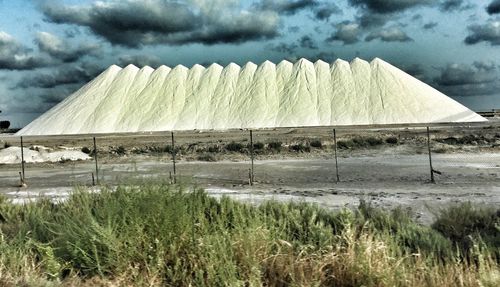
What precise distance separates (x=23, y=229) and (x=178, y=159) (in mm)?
18421

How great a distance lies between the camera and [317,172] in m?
19.5

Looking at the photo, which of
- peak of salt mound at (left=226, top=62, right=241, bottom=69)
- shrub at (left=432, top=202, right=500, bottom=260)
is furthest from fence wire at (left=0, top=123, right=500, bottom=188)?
peak of salt mound at (left=226, top=62, right=241, bottom=69)

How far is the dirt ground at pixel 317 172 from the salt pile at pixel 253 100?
1067 inches

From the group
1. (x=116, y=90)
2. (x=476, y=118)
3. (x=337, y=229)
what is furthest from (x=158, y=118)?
(x=337, y=229)

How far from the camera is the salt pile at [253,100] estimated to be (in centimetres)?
6038

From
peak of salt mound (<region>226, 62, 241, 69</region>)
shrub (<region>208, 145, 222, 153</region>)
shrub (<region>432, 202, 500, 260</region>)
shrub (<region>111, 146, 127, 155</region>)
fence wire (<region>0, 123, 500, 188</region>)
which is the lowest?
shrub (<region>432, 202, 500, 260</region>)

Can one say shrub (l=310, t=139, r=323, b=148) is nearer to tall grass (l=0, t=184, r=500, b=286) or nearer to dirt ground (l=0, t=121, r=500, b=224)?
dirt ground (l=0, t=121, r=500, b=224)

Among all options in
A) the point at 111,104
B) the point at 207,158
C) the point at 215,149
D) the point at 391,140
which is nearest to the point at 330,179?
the point at 207,158

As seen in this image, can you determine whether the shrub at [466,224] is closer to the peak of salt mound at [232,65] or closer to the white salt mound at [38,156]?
the white salt mound at [38,156]

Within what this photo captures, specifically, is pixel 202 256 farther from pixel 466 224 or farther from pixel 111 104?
pixel 111 104

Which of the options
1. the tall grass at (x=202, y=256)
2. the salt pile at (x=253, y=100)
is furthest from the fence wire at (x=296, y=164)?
the salt pile at (x=253, y=100)

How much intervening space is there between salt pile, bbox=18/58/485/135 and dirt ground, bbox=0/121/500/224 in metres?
27.1

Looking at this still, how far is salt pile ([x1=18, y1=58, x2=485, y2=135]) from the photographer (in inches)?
2377

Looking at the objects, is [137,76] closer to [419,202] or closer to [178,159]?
[178,159]
